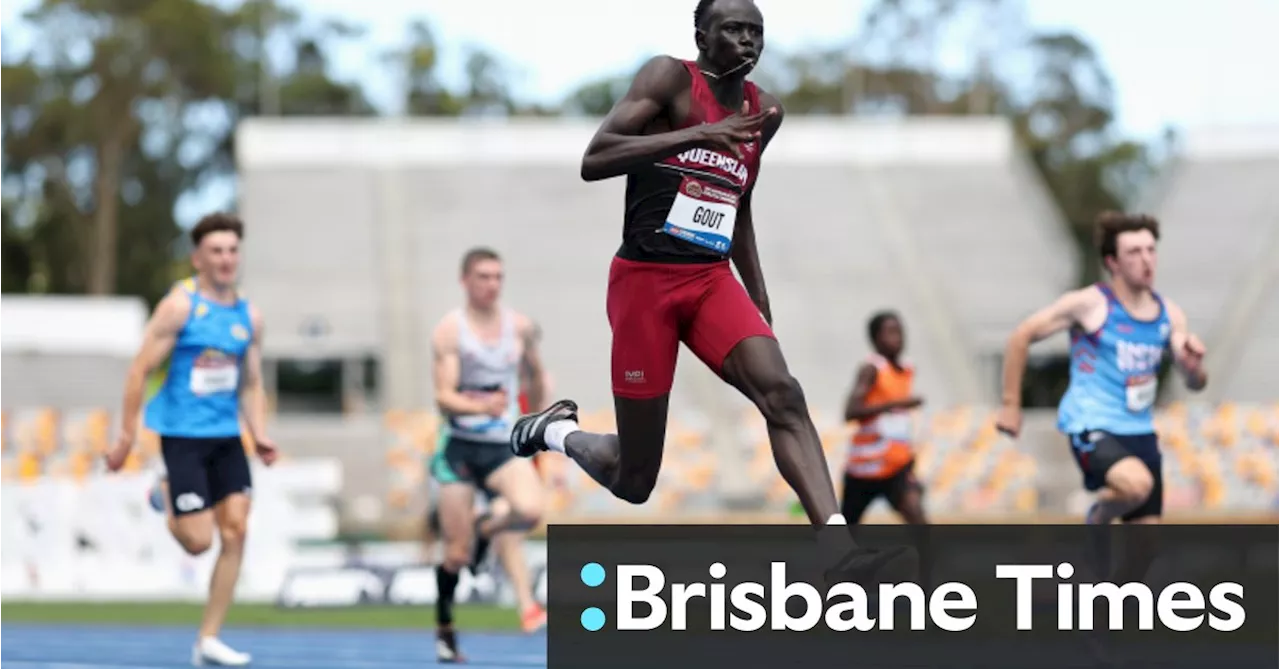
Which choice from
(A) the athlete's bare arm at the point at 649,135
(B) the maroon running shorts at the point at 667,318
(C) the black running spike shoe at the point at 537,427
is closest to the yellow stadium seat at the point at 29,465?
(C) the black running spike shoe at the point at 537,427

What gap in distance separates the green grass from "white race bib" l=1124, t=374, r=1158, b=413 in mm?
6040

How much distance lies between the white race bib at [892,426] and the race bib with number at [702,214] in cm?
679

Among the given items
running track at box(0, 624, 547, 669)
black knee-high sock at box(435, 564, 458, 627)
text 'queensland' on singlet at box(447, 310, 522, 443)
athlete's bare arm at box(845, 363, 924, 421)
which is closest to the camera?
running track at box(0, 624, 547, 669)

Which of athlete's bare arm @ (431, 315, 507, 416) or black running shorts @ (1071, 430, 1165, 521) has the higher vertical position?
athlete's bare arm @ (431, 315, 507, 416)

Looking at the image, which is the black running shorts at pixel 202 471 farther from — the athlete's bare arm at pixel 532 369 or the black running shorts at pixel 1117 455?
the black running shorts at pixel 1117 455

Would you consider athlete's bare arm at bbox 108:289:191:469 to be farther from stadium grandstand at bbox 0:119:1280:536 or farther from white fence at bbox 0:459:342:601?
stadium grandstand at bbox 0:119:1280:536

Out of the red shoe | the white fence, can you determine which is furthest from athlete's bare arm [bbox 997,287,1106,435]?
the white fence

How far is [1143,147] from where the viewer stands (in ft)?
237

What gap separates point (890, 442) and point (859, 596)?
7.28 meters

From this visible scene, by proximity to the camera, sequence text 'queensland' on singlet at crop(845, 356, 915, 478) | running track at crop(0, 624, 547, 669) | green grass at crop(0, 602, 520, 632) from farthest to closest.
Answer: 1. green grass at crop(0, 602, 520, 632)
2. text 'queensland' on singlet at crop(845, 356, 915, 478)
3. running track at crop(0, 624, 547, 669)

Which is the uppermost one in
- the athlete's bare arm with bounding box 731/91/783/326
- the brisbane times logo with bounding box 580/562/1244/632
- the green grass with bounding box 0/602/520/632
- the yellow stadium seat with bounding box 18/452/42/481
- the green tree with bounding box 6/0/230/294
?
the green tree with bounding box 6/0/230/294
